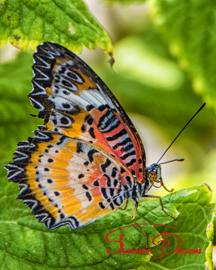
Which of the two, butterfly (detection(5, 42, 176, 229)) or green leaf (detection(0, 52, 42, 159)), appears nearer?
butterfly (detection(5, 42, 176, 229))

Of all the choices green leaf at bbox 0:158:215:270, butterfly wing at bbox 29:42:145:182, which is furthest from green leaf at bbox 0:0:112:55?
green leaf at bbox 0:158:215:270

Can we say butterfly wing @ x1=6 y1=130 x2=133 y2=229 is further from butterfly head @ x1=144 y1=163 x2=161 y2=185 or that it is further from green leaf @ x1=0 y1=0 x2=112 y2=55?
green leaf @ x1=0 y1=0 x2=112 y2=55

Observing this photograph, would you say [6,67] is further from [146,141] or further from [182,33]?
[146,141]

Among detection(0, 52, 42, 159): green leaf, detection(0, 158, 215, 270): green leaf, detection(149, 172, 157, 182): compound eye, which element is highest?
detection(149, 172, 157, 182): compound eye

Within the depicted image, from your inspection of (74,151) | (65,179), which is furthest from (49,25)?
(65,179)

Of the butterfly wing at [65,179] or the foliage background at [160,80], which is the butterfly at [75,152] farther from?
the foliage background at [160,80]

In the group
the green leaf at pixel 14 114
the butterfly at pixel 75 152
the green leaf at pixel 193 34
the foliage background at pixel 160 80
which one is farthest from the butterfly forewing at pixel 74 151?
the green leaf at pixel 193 34

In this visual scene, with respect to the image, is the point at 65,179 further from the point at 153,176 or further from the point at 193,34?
the point at 193,34
